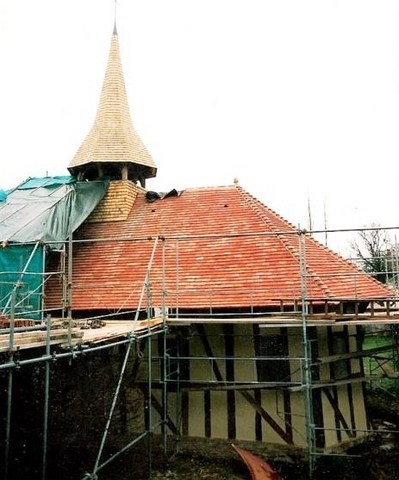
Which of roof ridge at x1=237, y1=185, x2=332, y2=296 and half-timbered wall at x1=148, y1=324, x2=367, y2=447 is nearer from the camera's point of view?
half-timbered wall at x1=148, y1=324, x2=367, y2=447

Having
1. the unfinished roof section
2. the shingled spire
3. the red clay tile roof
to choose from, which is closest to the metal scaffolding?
the red clay tile roof

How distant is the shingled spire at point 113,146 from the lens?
1566 centimetres

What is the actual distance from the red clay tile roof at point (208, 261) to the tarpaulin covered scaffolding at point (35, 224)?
3.09ft

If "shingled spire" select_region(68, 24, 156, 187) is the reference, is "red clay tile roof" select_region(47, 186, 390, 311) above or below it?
below

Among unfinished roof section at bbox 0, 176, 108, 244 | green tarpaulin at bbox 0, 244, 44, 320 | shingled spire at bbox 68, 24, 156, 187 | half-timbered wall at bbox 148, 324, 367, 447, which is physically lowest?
half-timbered wall at bbox 148, 324, 367, 447

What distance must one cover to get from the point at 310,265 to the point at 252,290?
161cm

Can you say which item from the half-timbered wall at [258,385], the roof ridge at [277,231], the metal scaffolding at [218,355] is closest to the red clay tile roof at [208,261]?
the roof ridge at [277,231]

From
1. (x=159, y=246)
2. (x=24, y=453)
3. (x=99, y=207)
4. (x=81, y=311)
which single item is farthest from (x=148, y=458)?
(x=99, y=207)

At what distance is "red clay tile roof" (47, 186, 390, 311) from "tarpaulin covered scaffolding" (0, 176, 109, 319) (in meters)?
0.94

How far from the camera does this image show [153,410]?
11383 mm

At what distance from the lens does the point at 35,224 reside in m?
12.3

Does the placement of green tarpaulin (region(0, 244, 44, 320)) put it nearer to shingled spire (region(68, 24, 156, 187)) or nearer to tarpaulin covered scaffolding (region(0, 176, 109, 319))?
tarpaulin covered scaffolding (region(0, 176, 109, 319))

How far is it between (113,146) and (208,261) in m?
5.82

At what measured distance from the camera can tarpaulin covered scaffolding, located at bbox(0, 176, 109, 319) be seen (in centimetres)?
1126
